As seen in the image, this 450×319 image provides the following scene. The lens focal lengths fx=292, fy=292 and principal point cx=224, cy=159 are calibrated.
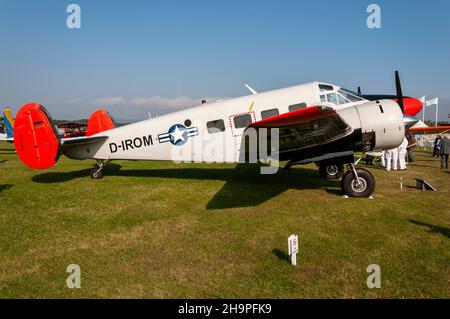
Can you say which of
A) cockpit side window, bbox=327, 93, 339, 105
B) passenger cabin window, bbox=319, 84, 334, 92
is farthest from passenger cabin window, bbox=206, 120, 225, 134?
cockpit side window, bbox=327, 93, 339, 105

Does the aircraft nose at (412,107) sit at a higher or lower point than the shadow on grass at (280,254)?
higher

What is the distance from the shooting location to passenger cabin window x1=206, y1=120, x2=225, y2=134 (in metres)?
9.32

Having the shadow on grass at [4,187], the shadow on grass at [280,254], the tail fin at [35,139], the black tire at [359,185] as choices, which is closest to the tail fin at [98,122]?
the tail fin at [35,139]

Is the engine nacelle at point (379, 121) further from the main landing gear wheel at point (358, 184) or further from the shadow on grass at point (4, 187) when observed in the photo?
→ the shadow on grass at point (4, 187)

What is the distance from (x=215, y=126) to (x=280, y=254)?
5.35 m

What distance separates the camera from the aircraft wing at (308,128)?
6191 millimetres

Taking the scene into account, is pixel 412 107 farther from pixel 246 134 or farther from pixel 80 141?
pixel 80 141

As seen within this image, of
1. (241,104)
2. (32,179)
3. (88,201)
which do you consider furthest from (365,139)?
(32,179)

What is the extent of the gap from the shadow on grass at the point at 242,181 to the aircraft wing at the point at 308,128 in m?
1.66

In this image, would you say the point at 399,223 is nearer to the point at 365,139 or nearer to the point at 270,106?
the point at 365,139

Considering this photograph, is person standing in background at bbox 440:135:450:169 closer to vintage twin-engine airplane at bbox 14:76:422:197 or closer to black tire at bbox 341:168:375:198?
vintage twin-engine airplane at bbox 14:76:422:197

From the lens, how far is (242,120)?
359 inches

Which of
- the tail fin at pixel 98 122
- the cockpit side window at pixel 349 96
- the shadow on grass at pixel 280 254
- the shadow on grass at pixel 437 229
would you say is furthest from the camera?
the tail fin at pixel 98 122

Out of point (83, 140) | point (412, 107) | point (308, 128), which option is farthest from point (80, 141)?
point (412, 107)
